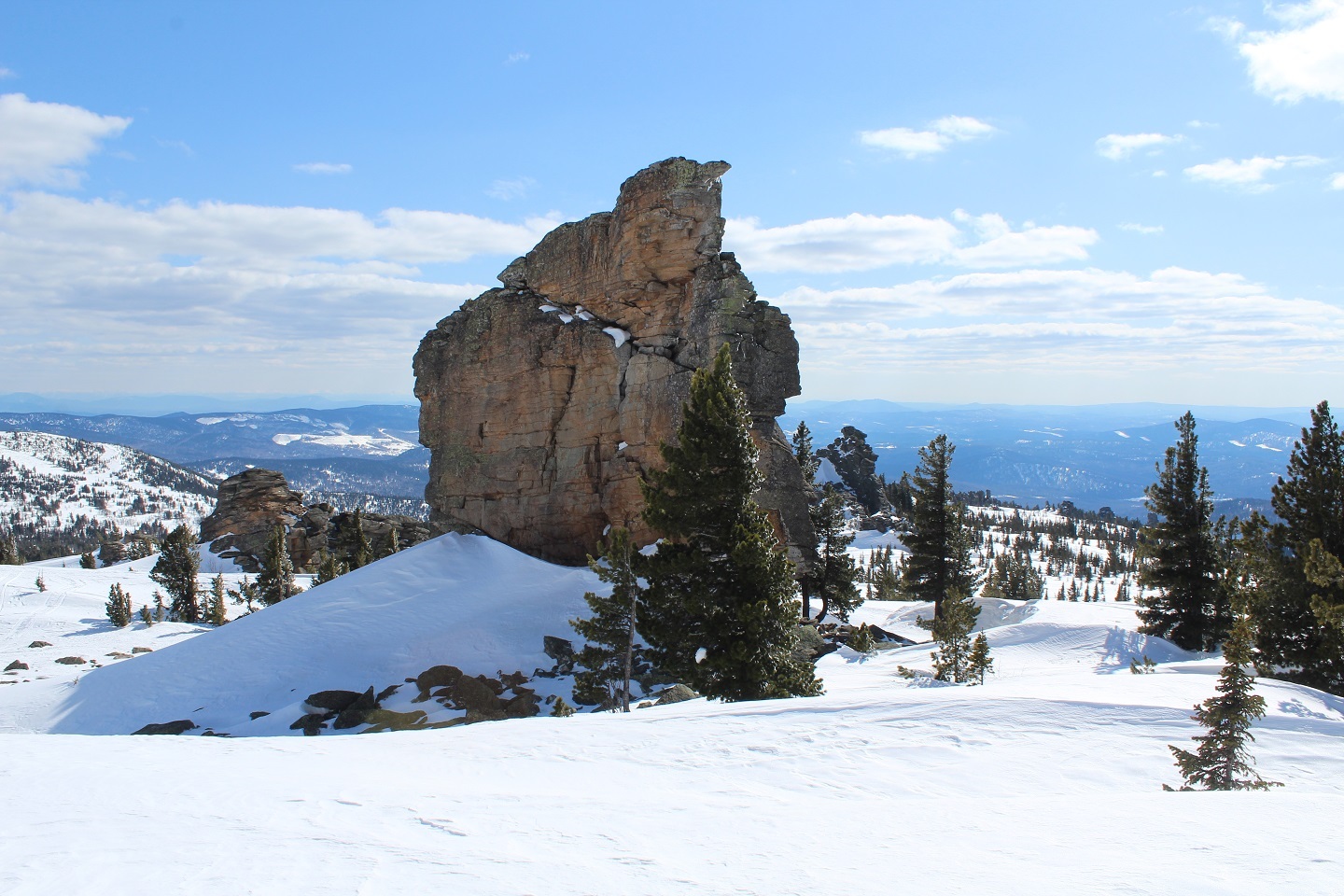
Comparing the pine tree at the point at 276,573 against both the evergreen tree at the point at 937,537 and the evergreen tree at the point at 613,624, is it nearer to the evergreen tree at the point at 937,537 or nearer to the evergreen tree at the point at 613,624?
the evergreen tree at the point at 613,624

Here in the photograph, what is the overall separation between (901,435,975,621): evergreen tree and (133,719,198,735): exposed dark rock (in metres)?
31.7

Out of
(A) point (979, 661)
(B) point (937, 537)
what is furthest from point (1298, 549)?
(B) point (937, 537)

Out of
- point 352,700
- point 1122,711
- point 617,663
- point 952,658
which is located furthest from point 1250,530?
point 352,700

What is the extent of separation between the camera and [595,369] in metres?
32.7

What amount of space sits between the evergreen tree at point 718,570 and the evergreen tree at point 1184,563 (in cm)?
1930

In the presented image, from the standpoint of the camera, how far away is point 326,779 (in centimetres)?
816

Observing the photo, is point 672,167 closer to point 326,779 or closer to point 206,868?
point 326,779

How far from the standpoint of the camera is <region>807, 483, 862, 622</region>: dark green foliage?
121ft

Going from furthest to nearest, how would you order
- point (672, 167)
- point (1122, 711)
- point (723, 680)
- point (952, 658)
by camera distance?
point (672, 167)
point (952, 658)
point (723, 680)
point (1122, 711)

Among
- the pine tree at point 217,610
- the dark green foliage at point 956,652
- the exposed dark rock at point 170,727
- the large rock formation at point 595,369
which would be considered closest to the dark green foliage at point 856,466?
the pine tree at point 217,610

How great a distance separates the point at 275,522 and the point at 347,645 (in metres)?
48.3

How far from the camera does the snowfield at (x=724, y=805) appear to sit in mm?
5039

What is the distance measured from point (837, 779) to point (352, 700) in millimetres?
19010

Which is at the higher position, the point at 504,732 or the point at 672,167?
the point at 672,167
